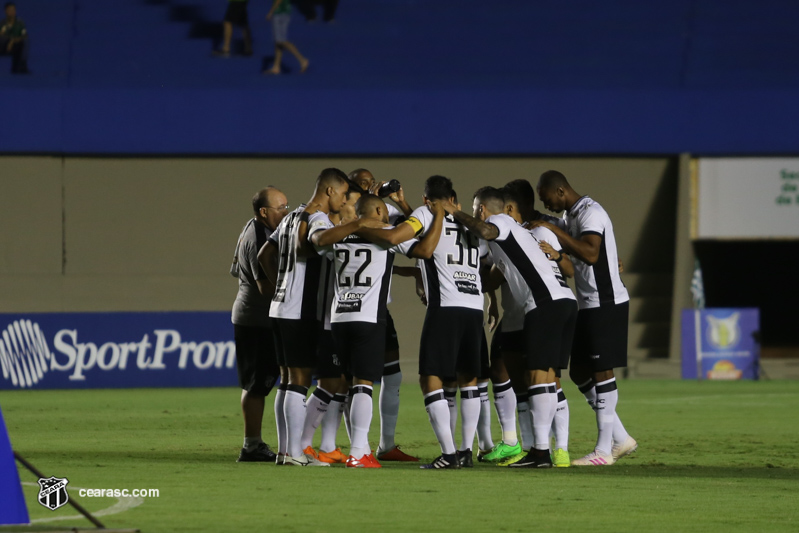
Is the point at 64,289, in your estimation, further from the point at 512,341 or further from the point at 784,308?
the point at 784,308

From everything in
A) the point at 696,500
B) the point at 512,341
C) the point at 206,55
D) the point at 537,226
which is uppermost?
the point at 206,55

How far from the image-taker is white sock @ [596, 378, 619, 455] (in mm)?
8742

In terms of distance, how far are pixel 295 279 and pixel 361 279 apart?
59 centimetres

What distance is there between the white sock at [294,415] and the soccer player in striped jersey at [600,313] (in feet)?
6.69

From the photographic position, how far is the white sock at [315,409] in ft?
28.0

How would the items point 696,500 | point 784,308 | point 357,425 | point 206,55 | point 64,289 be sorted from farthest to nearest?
point 784,308 → point 206,55 → point 64,289 → point 357,425 → point 696,500

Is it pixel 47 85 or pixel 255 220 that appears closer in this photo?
pixel 255 220

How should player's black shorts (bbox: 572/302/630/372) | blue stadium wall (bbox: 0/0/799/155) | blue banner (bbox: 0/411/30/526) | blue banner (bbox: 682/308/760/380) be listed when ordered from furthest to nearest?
blue stadium wall (bbox: 0/0/799/155) → blue banner (bbox: 682/308/760/380) → player's black shorts (bbox: 572/302/630/372) → blue banner (bbox: 0/411/30/526)

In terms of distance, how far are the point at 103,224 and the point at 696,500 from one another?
632 inches

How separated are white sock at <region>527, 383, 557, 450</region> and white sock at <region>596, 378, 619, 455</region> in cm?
50

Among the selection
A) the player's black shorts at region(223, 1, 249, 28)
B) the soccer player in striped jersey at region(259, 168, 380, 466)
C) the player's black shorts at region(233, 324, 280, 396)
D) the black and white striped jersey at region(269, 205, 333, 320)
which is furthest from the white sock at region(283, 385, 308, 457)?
the player's black shorts at region(223, 1, 249, 28)

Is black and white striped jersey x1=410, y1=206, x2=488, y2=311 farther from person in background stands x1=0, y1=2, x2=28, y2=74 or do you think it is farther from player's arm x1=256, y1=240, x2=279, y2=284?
person in background stands x1=0, y1=2, x2=28, y2=74

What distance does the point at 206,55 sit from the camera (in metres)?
22.2

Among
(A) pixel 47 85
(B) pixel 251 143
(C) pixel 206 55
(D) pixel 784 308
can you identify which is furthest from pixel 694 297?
(A) pixel 47 85
